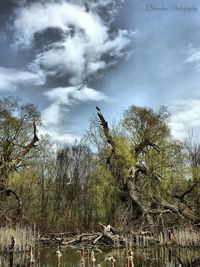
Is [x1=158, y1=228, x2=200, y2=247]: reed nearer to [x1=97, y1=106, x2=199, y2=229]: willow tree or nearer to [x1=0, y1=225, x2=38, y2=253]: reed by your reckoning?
[x1=97, y1=106, x2=199, y2=229]: willow tree

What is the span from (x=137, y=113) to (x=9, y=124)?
9.87 m

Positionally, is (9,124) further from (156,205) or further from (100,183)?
(156,205)

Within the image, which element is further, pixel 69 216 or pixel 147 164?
pixel 69 216

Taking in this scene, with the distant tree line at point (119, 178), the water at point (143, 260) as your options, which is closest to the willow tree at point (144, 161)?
the distant tree line at point (119, 178)

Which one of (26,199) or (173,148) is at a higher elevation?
(173,148)

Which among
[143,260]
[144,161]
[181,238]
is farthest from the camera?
[144,161]

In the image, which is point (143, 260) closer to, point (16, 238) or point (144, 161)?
point (16, 238)

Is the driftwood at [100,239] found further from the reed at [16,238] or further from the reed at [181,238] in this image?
the reed at [16,238]

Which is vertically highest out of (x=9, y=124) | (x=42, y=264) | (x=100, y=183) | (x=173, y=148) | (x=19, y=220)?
(x=9, y=124)

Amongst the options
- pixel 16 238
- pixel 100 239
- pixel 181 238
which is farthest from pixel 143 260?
pixel 100 239

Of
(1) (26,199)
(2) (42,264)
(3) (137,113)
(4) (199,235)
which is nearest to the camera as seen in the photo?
(2) (42,264)

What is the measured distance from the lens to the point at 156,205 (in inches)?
1059

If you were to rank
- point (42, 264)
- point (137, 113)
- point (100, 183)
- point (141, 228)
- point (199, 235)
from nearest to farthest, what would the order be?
point (42, 264) → point (199, 235) → point (141, 228) → point (100, 183) → point (137, 113)

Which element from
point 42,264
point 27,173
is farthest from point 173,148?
point 42,264
